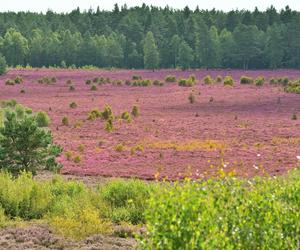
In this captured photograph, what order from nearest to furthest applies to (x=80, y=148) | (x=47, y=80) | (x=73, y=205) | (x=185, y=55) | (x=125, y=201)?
(x=73, y=205), (x=125, y=201), (x=80, y=148), (x=47, y=80), (x=185, y=55)

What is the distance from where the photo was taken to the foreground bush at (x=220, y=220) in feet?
28.9

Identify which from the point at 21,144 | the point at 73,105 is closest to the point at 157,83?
the point at 73,105

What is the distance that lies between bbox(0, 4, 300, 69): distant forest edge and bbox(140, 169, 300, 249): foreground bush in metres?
95.1

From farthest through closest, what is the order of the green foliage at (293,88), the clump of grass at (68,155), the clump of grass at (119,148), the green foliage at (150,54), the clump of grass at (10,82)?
the green foliage at (150,54)
the clump of grass at (10,82)
the green foliage at (293,88)
the clump of grass at (119,148)
the clump of grass at (68,155)

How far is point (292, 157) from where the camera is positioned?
29219 mm

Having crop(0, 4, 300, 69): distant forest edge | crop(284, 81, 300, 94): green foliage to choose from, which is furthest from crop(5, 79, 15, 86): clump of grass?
crop(0, 4, 300, 69): distant forest edge

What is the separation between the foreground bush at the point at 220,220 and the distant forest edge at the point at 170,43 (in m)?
95.1

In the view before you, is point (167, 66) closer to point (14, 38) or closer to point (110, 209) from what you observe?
point (14, 38)

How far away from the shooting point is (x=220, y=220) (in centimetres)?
948

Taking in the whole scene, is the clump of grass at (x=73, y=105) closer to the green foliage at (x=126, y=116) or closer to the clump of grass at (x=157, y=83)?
the green foliage at (x=126, y=116)

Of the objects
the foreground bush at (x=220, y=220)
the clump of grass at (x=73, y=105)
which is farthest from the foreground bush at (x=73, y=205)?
the clump of grass at (x=73, y=105)

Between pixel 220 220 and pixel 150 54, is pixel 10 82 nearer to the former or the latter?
pixel 150 54

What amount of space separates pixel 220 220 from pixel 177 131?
2924 cm

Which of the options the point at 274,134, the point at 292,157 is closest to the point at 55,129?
the point at 274,134
